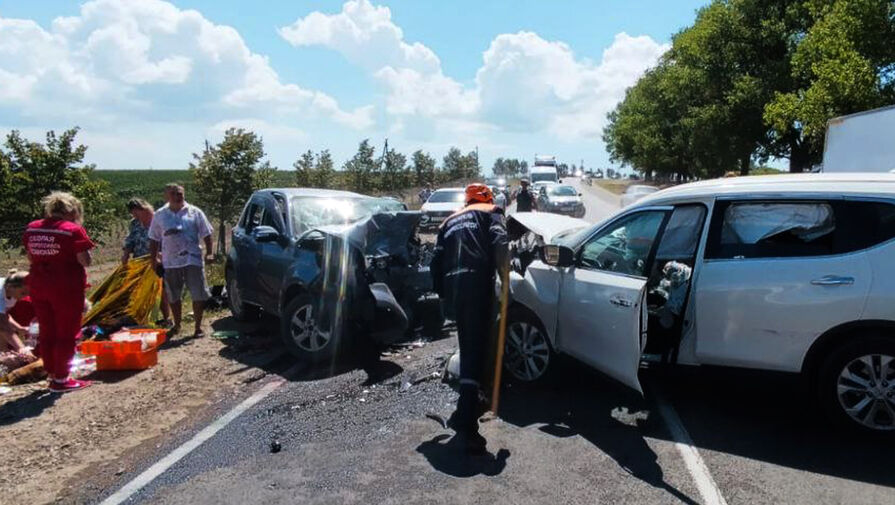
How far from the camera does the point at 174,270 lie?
7.77 m

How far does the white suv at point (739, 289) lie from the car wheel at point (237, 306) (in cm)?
450

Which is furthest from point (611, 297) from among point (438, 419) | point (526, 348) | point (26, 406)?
point (26, 406)

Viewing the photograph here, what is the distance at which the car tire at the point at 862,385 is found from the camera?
4113 mm

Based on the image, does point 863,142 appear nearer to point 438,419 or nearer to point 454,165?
point 438,419

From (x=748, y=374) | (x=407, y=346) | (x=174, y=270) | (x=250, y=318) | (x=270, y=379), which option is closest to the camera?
(x=748, y=374)

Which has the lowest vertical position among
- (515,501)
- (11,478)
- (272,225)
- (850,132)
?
(11,478)

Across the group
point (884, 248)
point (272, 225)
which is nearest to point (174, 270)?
point (272, 225)

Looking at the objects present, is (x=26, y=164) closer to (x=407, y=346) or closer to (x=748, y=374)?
(x=407, y=346)

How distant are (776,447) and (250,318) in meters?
6.67

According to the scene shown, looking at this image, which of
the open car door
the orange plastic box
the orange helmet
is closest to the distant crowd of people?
the orange plastic box

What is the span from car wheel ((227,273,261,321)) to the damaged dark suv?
15 mm

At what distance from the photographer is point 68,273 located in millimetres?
5648

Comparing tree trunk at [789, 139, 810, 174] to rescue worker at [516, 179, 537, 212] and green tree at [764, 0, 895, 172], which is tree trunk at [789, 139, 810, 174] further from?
rescue worker at [516, 179, 537, 212]

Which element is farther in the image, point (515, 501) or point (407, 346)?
point (407, 346)
